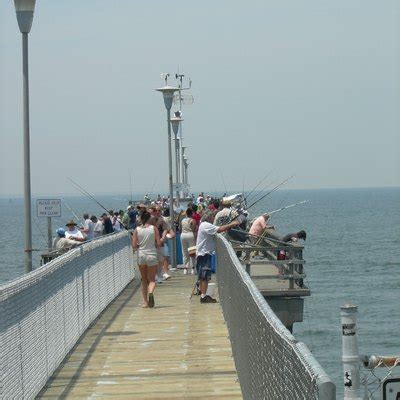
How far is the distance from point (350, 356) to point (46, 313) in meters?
6.12

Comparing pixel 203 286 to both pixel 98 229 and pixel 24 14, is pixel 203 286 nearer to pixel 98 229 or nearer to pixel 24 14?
pixel 24 14

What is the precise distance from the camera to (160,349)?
14680 millimetres

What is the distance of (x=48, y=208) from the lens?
68.8 ft

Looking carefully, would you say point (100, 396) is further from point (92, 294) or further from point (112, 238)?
point (112, 238)

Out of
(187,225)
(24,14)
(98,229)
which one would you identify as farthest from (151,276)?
(98,229)

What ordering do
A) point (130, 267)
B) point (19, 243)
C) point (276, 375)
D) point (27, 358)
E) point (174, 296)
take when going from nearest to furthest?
point (276, 375) < point (27, 358) < point (174, 296) < point (130, 267) < point (19, 243)

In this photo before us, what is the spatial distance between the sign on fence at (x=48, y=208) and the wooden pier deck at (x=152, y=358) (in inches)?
95.8

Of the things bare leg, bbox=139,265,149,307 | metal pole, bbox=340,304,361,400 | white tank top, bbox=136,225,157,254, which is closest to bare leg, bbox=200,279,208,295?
bare leg, bbox=139,265,149,307

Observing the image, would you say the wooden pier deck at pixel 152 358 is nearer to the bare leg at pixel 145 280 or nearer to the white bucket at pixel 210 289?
the bare leg at pixel 145 280

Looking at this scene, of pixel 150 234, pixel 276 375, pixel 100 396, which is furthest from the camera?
pixel 150 234

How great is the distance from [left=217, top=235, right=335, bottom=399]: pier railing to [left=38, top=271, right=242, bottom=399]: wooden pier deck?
0.48 meters

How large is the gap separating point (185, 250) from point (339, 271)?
1278 inches

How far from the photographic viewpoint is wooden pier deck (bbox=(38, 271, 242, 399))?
11.9 m

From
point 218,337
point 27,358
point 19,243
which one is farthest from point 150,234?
point 19,243
